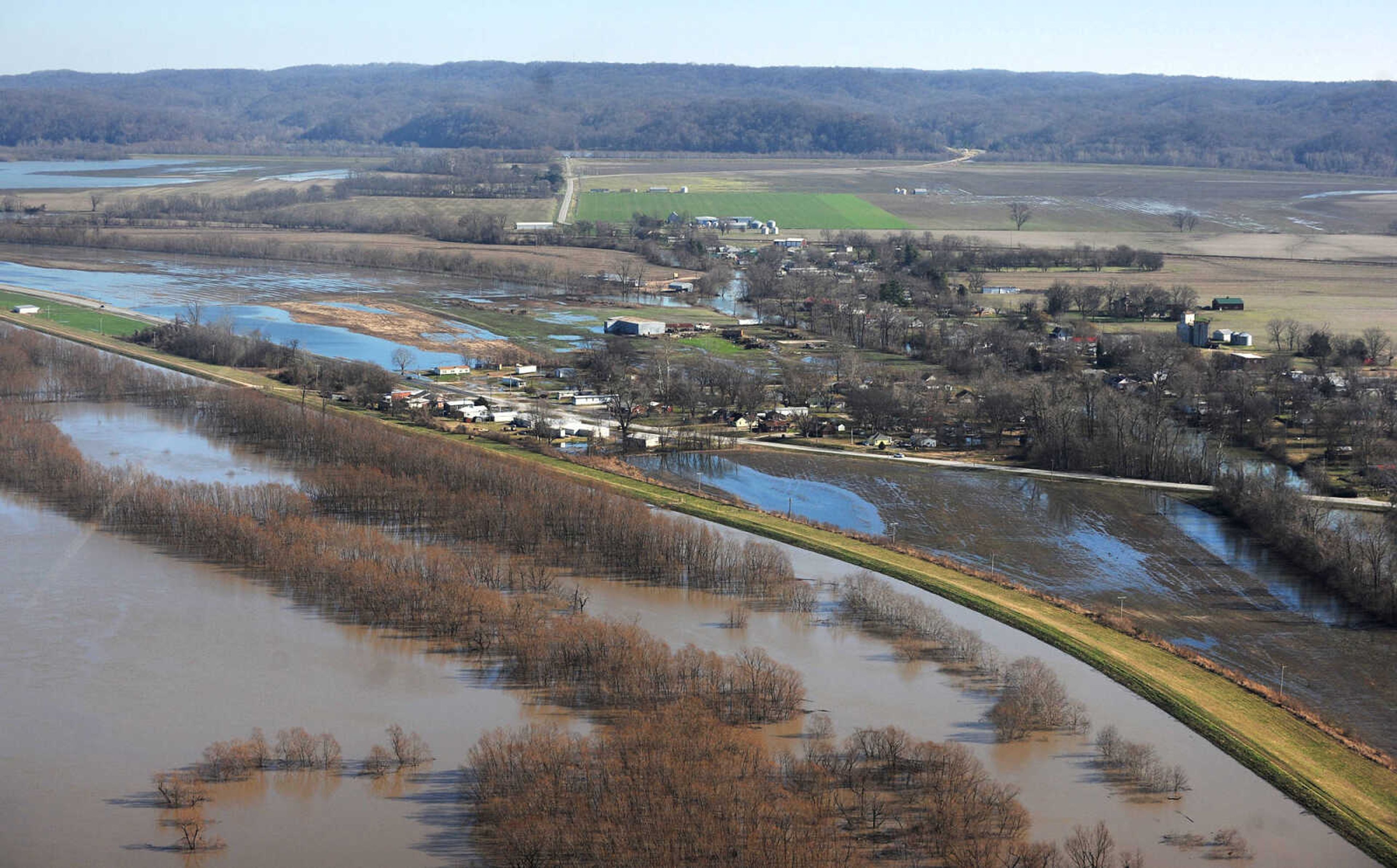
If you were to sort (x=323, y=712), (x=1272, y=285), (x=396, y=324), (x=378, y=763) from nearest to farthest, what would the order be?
(x=378, y=763) → (x=323, y=712) → (x=396, y=324) → (x=1272, y=285)

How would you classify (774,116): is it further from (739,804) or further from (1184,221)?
(739,804)

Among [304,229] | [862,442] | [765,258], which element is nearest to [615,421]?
[862,442]

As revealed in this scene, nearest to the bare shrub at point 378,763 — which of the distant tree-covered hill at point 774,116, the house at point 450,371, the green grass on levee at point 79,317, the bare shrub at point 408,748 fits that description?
the bare shrub at point 408,748

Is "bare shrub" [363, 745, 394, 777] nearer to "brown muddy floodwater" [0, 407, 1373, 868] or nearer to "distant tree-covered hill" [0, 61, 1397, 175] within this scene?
"brown muddy floodwater" [0, 407, 1373, 868]

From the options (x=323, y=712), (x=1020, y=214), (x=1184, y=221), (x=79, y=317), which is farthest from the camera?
(x=1020, y=214)

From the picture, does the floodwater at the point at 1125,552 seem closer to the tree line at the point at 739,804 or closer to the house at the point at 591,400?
the house at the point at 591,400

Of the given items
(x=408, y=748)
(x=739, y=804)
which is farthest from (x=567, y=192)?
(x=739, y=804)

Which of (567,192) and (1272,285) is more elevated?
(567,192)
